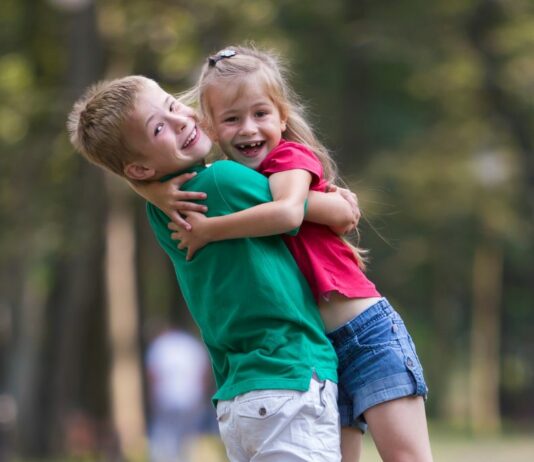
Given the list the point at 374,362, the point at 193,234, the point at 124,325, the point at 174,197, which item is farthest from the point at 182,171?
the point at 124,325

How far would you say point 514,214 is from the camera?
968 inches

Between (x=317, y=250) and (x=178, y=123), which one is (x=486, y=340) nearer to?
(x=317, y=250)

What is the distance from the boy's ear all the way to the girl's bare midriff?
2.03ft

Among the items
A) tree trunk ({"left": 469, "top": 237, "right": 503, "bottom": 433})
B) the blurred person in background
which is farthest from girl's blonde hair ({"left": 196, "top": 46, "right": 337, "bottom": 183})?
tree trunk ({"left": 469, "top": 237, "right": 503, "bottom": 433})

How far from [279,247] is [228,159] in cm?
34

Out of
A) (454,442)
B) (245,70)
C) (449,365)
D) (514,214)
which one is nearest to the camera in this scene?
(245,70)

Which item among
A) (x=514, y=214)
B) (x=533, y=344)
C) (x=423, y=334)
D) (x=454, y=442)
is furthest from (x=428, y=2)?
(x=533, y=344)

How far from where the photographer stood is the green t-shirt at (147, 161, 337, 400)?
3594 mm

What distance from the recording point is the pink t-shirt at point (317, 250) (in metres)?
3.72

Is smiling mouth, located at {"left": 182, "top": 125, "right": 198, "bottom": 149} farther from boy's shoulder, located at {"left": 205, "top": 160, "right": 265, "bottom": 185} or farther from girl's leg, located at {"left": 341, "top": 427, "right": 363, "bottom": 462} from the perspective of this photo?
girl's leg, located at {"left": 341, "top": 427, "right": 363, "bottom": 462}

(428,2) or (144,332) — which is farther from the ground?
(428,2)

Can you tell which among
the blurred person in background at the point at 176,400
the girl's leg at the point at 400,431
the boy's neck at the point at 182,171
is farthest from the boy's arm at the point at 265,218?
the blurred person in background at the point at 176,400

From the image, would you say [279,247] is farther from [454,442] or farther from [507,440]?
[507,440]

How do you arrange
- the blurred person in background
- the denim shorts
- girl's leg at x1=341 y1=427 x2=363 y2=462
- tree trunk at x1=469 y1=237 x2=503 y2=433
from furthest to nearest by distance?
tree trunk at x1=469 y1=237 x2=503 y2=433 < the blurred person in background < girl's leg at x1=341 y1=427 x2=363 y2=462 < the denim shorts
